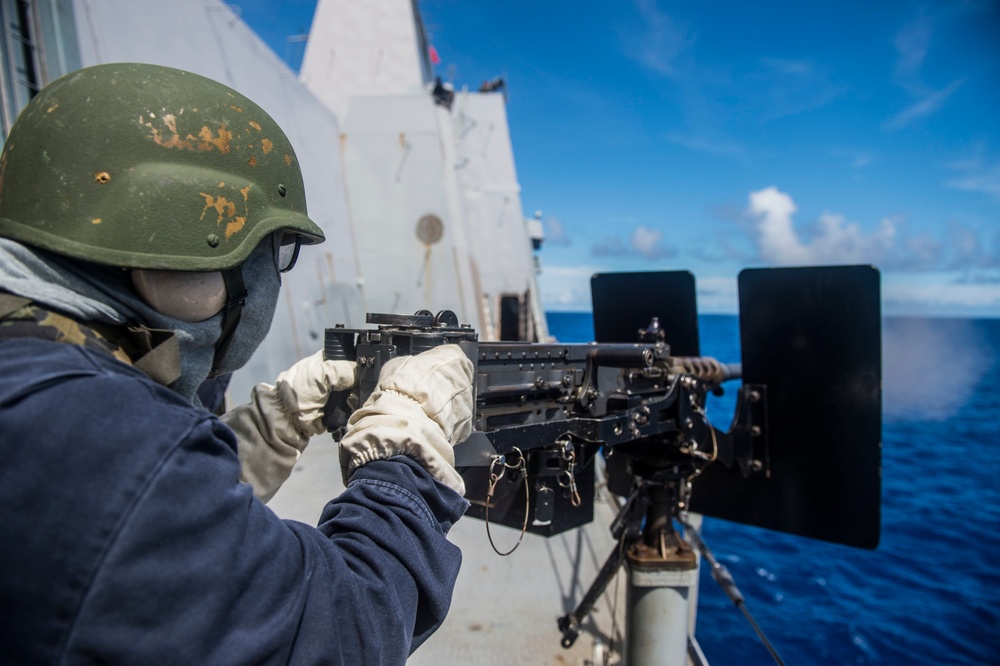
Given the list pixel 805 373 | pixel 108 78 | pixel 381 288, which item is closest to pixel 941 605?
pixel 805 373

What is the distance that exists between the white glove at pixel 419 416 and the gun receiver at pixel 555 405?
126mm

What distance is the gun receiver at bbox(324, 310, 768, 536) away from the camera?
178 cm

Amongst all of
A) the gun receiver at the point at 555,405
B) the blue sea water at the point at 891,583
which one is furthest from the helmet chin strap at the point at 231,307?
the blue sea water at the point at 891,583

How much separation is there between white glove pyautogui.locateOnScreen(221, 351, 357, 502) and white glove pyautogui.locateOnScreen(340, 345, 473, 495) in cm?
36

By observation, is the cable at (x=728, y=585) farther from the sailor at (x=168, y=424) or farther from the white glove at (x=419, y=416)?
the sailor at (x=168, y=424)

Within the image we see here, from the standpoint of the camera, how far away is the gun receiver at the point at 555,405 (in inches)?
70.1

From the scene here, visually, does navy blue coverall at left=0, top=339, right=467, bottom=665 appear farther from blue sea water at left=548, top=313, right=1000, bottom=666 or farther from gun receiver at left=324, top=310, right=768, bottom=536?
blue sea water at left=548, top=313, right=1000, bottom=666

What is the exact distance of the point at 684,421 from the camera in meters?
3.01

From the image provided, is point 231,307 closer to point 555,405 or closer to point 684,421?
point 555,405

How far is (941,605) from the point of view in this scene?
33.2ft

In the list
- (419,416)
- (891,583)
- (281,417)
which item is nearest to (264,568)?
(419,416)

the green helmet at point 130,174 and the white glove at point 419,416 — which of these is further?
the white glove at point 419,416

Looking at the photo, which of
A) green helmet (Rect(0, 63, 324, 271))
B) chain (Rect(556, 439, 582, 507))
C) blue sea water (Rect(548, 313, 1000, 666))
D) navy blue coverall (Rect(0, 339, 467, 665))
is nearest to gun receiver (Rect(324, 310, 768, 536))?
chain (Rect(556, 439, 582, 507))

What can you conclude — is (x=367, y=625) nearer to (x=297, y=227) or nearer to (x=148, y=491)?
(x=148, y=491)
